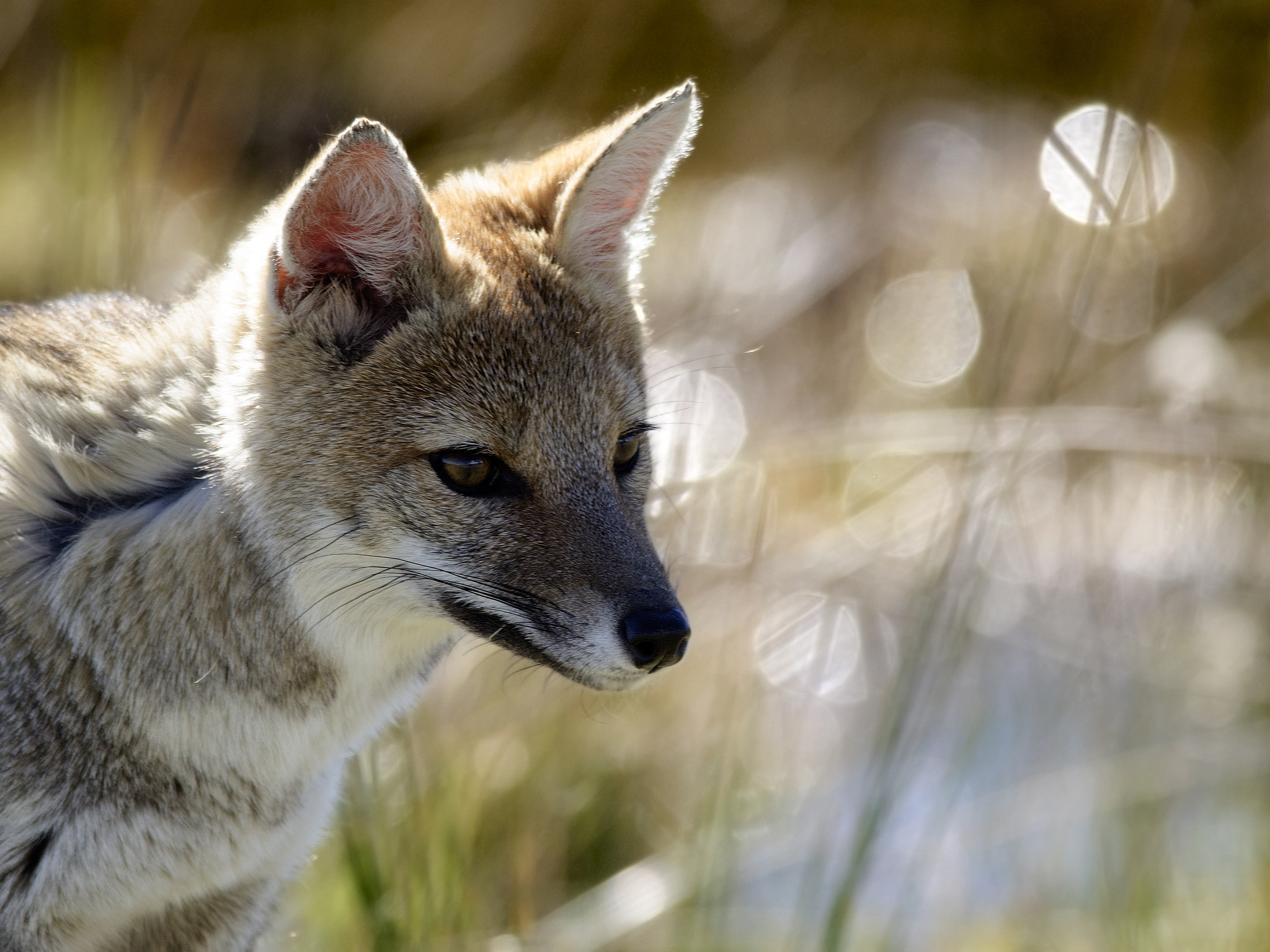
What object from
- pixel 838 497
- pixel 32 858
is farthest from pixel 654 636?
pixel 838 497

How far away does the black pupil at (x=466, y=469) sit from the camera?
2.84 meters

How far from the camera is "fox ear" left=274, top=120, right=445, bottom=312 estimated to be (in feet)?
8.73

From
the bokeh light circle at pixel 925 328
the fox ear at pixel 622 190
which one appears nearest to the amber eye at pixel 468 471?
the fox ear at pixel 622 190

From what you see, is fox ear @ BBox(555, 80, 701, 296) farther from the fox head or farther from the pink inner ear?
the pink inner ear

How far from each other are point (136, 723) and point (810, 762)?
4.49 m

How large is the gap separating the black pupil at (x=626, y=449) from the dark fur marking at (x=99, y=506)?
3.06ft

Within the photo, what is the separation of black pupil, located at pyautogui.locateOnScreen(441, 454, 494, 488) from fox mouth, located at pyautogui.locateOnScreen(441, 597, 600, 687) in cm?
25

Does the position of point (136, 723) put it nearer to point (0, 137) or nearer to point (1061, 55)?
point (0, 137)

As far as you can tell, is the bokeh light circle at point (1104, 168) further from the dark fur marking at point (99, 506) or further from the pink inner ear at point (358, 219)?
the dark fur marking at point (99, 506)

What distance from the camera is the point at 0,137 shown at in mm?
8734

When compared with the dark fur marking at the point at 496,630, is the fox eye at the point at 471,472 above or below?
above

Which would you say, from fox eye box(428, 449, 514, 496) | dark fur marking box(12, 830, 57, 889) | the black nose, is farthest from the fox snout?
dark fur marking box(12, 830, 57, 889)

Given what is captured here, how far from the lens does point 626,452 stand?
3162mm

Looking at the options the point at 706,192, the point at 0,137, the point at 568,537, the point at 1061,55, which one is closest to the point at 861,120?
the point at 706,192
